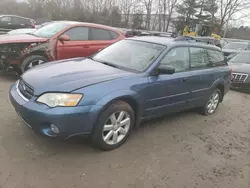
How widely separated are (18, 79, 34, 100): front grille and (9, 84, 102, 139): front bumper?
0.39 feet

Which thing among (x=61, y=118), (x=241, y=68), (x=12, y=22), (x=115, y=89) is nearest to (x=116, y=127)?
(x=115, y=89)

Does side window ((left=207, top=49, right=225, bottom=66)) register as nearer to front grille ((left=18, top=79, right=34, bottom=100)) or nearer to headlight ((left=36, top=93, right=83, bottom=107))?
headlight ((left=36, top=93, right=83, bottom=107))

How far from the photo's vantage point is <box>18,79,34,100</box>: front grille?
3.05 metres

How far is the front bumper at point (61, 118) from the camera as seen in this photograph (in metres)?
2.75

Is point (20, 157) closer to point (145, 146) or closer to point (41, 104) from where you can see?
point (41, 104)

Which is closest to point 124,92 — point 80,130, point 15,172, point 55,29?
point 80,130

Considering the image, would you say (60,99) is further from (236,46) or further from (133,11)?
(133,11)

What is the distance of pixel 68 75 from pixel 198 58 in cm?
261

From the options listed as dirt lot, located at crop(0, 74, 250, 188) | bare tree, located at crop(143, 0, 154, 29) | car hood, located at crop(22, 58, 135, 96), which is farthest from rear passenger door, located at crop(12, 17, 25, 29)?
bare tree, located at crop(143, 0, 154, 29)

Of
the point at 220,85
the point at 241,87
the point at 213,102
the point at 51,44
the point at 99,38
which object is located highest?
the point at 99,38

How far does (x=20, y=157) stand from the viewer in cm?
295

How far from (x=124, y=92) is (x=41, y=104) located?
107 centimetres

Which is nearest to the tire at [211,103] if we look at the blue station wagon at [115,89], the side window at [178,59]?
the blue station wagon at [115,89]

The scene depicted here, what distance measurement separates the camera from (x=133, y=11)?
3728 cm
